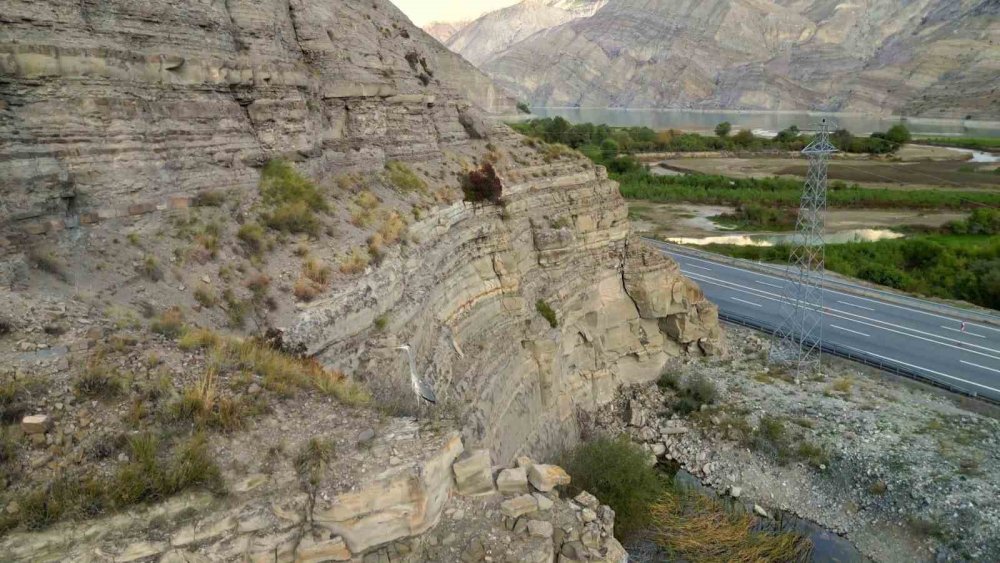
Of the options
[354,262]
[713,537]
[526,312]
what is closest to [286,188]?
[354,262]

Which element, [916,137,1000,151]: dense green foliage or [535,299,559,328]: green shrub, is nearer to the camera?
[535,299,559,328]: green shrub

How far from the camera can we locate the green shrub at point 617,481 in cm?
1467

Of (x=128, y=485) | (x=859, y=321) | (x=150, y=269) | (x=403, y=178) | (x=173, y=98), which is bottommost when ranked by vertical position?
(x=859, y=321)

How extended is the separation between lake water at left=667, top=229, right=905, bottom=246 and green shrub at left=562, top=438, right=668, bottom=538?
31.2m

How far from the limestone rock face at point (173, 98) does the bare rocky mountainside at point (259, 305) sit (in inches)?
1.4

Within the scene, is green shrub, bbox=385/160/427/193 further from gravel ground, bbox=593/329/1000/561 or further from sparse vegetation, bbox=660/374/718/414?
sparse vegetation, bbox=660/374/718/414

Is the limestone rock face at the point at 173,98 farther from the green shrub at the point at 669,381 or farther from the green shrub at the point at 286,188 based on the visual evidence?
the green shrub at the point at 669,381

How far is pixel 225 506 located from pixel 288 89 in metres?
9.45

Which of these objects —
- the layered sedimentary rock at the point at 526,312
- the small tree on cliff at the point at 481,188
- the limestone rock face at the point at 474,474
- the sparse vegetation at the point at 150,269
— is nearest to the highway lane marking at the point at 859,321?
the layered sedimentary rock at the point at 526,312

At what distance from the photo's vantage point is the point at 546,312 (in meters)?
17.9

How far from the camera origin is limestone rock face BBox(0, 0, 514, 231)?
28.0 ft

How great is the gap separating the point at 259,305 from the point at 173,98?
4193 mm

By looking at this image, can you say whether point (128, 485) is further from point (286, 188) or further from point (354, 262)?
point (286, 188)

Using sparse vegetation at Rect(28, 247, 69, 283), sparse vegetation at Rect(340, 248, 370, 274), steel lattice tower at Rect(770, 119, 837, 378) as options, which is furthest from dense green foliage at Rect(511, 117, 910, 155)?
sparse vegetation at Rect(28, 247, 69, 283)
